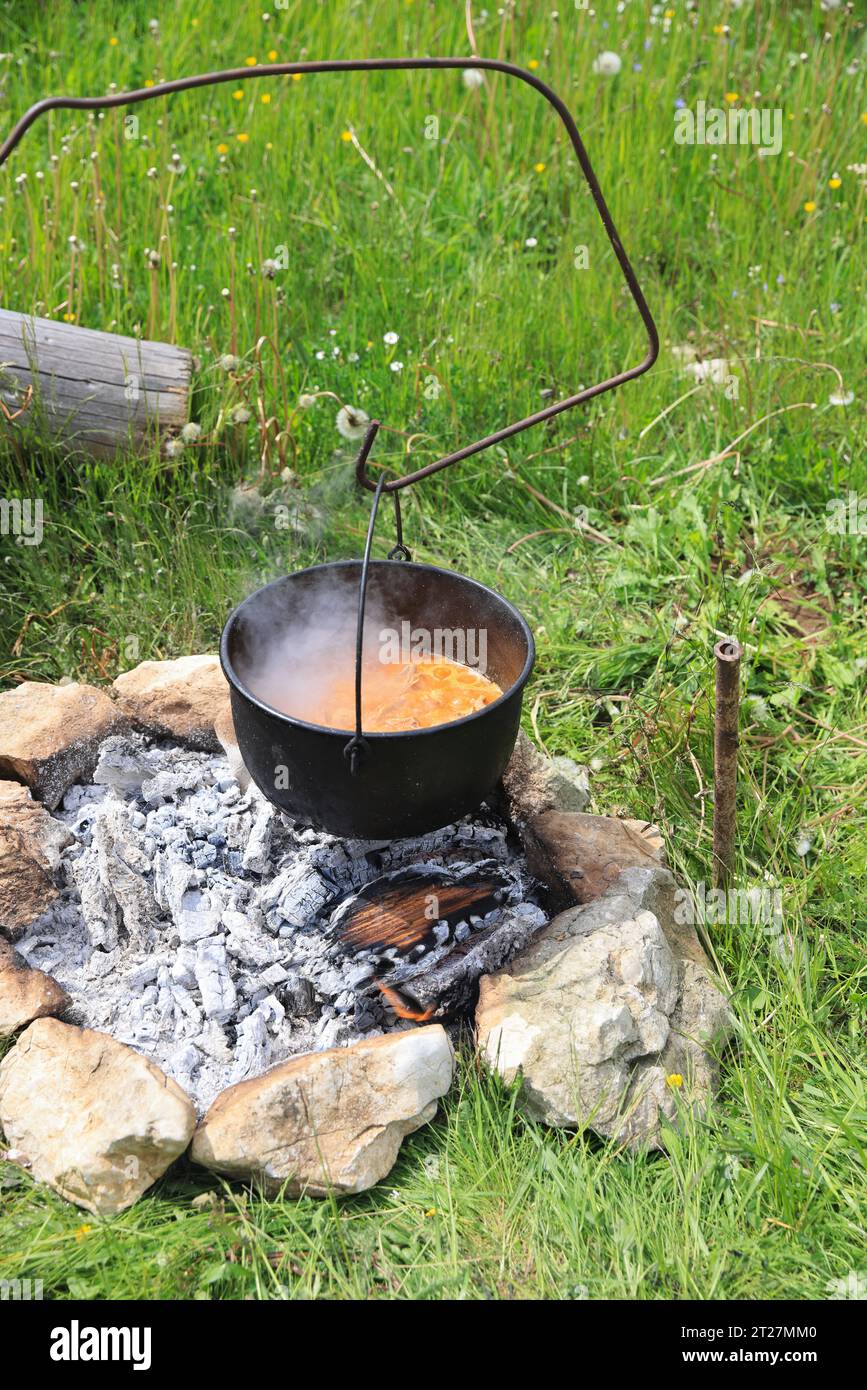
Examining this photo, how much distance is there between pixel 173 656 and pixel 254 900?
133 cm

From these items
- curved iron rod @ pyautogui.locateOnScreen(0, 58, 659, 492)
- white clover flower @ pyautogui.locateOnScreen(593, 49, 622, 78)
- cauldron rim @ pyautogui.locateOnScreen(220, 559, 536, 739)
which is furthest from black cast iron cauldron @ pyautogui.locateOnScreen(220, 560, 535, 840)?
white clover flower @ pyautogui.locateOnScreen(593, 49, 622, 78)

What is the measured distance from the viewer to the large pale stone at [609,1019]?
289 cm

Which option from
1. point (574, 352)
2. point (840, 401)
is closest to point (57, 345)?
point (574, 352)

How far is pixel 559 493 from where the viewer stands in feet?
16.3

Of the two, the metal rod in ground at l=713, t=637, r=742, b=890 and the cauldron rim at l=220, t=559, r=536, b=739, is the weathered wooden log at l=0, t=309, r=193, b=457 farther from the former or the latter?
the metal rod in ground at l=713, t=637, r=742, b=890

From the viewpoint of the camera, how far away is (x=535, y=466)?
498cm

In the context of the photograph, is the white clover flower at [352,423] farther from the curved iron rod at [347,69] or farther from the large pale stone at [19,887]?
the large pale stone at [19,887]

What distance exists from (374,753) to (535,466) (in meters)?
2.49

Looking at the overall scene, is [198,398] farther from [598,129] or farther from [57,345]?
[598,129]

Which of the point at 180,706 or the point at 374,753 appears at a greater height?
the point at 374,753

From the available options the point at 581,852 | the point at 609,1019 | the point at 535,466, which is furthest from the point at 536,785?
the point at 535,466

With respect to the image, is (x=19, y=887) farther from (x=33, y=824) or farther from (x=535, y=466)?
(x=535, y=466)

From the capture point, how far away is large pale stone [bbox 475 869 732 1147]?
114 inches

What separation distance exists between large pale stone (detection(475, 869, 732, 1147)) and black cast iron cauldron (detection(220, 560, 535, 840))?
47 centimetres
